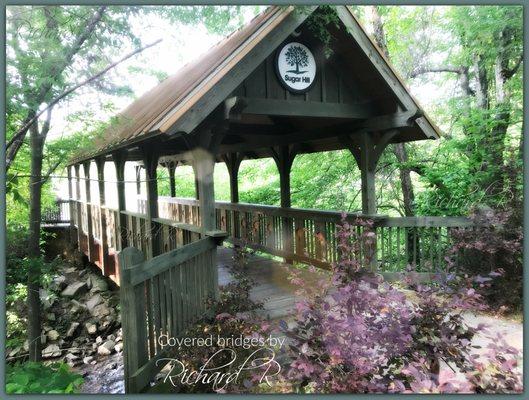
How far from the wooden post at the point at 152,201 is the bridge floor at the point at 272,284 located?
1.21 m

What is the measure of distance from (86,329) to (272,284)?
395cm

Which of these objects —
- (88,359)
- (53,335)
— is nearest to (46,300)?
(53,335)

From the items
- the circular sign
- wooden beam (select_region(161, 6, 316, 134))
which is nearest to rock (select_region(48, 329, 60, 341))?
wooden beam (select_region(161, 6, 316, 134))

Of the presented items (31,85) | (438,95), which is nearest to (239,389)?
(31,85)

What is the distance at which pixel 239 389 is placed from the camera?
139 inches

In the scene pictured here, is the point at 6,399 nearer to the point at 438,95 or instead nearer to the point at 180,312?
the point at 180,312

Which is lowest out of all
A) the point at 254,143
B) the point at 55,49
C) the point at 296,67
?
the point at 254,143

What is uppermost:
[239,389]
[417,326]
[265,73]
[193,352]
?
[265,73]

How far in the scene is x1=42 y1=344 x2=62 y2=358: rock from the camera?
658 centimetres

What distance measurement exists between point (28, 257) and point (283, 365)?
297cm

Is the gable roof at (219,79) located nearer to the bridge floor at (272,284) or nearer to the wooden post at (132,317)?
the wooden post at (132,317)

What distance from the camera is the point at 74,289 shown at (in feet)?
27.9

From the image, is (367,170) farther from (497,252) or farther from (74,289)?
(74,289)

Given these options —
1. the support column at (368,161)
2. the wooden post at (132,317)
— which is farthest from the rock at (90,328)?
the support column at (368,161)
